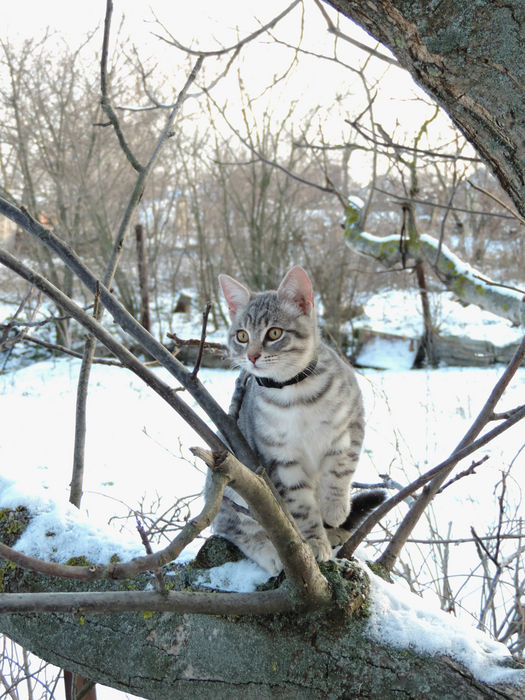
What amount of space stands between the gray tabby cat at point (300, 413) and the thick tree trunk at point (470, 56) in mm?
1066

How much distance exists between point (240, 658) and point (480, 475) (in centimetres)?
427

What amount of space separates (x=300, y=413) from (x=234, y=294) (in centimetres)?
60

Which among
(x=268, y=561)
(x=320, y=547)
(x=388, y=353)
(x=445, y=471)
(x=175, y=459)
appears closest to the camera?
(x=445, y=471)

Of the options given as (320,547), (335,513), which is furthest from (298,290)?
(320,547)

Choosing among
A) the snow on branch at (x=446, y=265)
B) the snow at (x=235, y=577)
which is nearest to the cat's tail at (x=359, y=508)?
the snow at (x=235, y=577)

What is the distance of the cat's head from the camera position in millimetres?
1991

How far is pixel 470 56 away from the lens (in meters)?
0.88

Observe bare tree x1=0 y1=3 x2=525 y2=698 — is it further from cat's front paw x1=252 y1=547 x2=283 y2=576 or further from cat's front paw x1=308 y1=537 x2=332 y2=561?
cat's front paw x1=308 y1=537 x2=332 y2=561

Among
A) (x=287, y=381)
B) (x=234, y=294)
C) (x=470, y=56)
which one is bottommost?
(x=287, y=381)

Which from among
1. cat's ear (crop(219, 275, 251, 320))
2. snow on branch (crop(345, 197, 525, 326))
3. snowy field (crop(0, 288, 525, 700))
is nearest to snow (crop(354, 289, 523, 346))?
snowy field (crop(0, 288, 525, 700))

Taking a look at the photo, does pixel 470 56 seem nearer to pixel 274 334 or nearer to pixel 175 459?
pixel 274 334

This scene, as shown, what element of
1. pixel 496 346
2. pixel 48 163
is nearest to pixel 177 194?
pixel 48 163

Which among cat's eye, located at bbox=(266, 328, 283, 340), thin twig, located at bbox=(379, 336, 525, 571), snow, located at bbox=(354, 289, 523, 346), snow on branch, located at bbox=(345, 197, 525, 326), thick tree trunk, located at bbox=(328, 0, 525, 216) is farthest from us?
snow, located at bbox=(354, 289, 523, 346)

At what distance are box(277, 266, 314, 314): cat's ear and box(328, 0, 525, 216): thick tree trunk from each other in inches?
46.3
